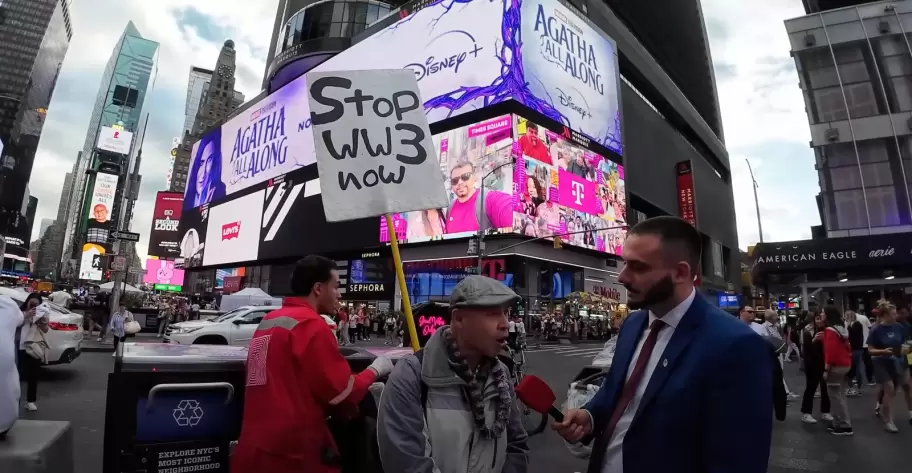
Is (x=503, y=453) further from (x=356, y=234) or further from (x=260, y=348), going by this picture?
(x=356, y=234)

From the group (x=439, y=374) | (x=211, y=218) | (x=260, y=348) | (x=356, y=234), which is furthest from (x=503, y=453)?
(x=211, y=218)

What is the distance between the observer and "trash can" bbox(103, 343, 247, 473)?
257 centimetres

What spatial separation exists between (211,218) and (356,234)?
2888cm

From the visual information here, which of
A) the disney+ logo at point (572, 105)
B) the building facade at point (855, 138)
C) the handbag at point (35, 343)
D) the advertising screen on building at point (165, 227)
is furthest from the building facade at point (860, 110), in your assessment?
the advertising screen on building at point (165, 227)

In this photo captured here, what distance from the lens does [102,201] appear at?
89.2m

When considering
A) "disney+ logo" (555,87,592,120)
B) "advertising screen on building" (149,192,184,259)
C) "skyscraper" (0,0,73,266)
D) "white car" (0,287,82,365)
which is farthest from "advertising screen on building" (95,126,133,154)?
"white car" (0,287,82,365)

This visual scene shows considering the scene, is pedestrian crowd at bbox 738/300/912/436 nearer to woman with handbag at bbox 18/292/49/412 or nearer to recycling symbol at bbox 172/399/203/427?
recycling symbol at bbox 172/399/203/427

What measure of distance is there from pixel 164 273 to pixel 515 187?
79.1 metres

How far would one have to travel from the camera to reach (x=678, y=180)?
64.8m

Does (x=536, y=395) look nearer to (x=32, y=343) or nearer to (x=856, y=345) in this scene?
(x=32, y=343)

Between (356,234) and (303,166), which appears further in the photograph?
(303,166)

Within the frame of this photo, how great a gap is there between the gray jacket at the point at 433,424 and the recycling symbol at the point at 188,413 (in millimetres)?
1503

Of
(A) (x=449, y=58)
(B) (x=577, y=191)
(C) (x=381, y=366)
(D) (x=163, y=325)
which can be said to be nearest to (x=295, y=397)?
(C) (x=381, y=366)

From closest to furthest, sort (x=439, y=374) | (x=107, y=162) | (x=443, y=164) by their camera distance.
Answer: (x=439, y=374), (x=443, y=164), (x=107, y=162)
